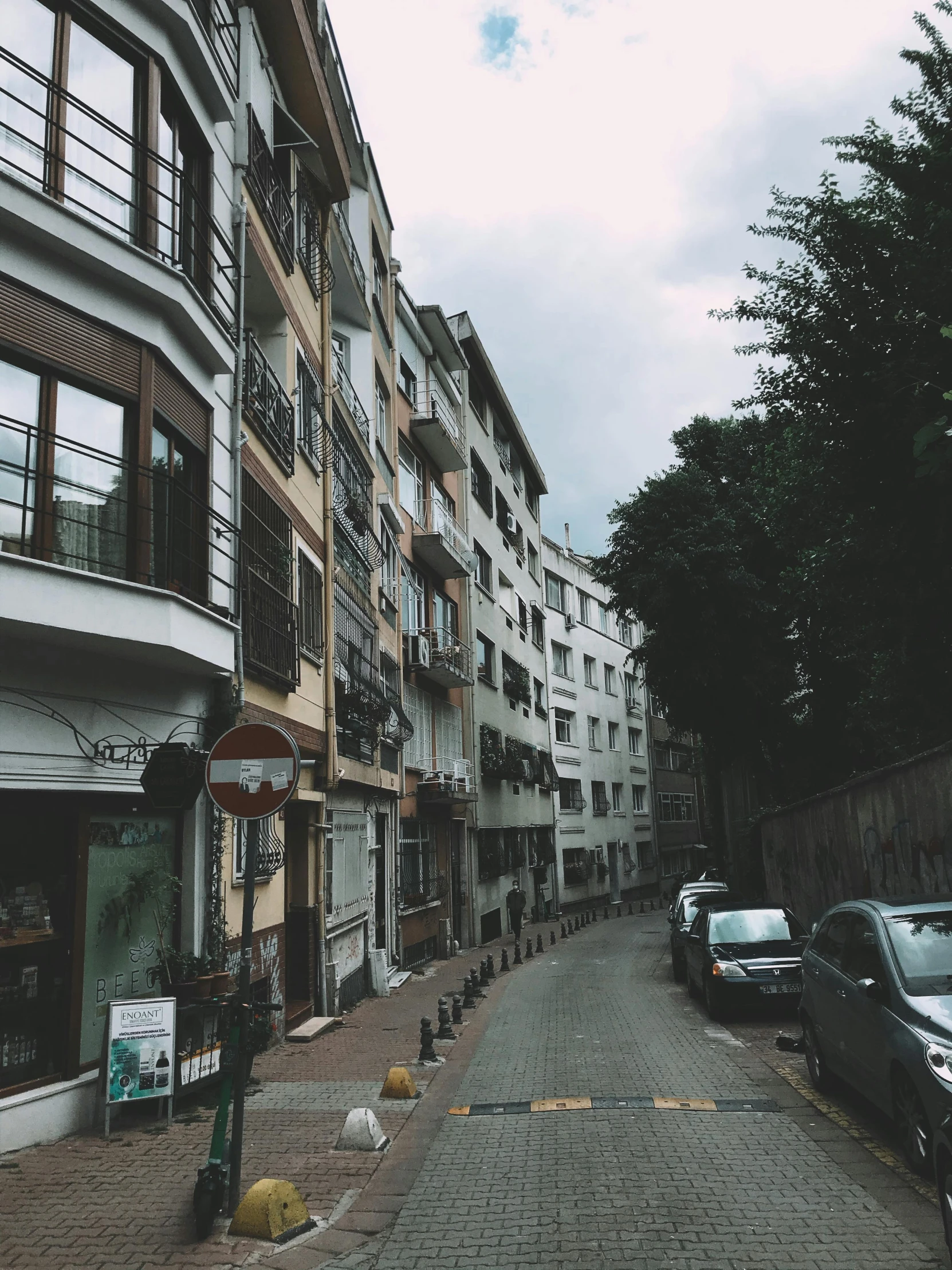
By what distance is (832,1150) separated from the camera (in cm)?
688

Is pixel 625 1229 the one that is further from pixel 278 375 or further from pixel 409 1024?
pixel 278 375

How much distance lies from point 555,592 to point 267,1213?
41.3m

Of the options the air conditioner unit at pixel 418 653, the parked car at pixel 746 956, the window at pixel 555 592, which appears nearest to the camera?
the parked car at pixel 746 956

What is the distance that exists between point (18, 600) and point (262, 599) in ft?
15.2

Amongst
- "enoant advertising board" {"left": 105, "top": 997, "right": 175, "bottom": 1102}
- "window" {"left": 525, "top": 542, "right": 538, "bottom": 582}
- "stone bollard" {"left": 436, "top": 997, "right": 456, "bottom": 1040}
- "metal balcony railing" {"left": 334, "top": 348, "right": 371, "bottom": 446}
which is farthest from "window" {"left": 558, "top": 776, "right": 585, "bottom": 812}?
"enoant advertising board" {"left": 105, "top": 997, "right": 175, "bottom": 1102}

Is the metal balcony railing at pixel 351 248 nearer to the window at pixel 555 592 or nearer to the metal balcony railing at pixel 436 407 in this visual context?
the metal balcony railing at pixel 436 407

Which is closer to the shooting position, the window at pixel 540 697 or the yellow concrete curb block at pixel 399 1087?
the yellow concrete curb block at pixel 399 1087

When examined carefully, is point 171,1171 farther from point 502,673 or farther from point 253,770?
point 502,673

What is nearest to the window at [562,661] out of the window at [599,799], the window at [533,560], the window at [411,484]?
the window at [533,560]

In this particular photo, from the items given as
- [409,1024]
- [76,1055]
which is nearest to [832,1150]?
[76,1055]

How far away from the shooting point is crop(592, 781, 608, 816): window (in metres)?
46.1

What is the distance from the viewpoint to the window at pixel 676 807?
56.7 metres

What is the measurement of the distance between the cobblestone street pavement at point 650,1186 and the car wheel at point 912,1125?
0.20 meters

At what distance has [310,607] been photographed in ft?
48.4
